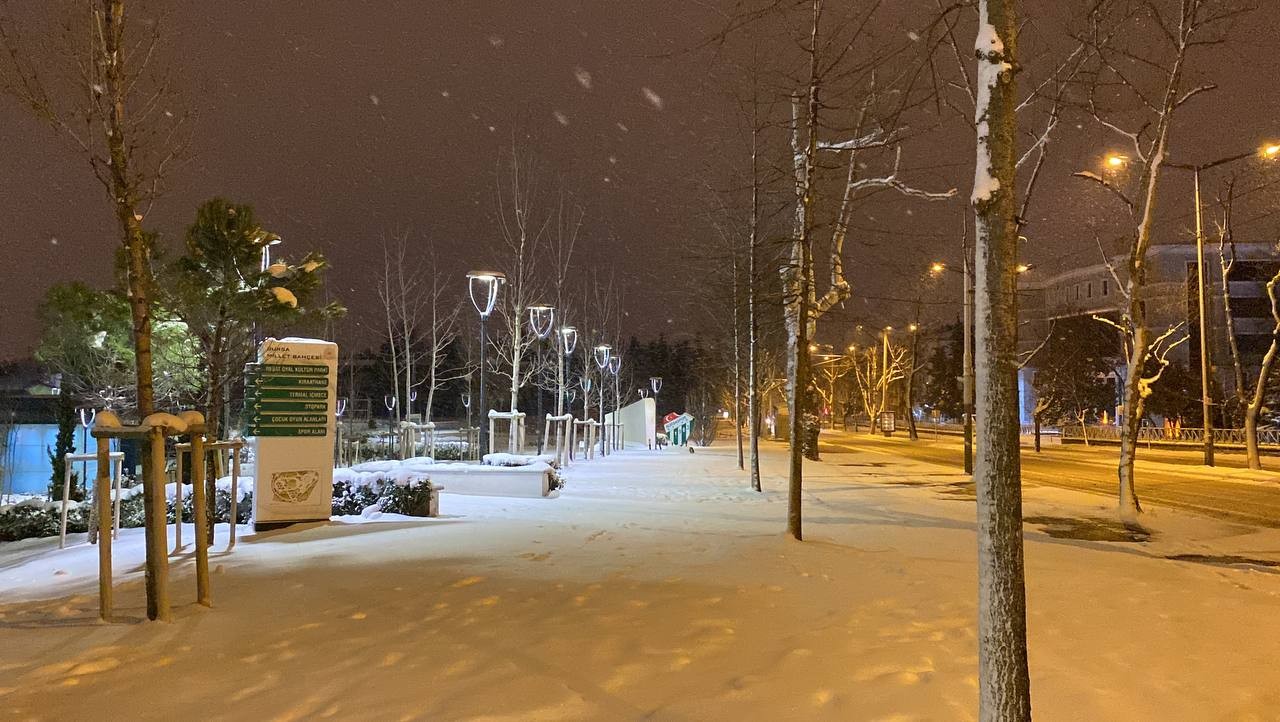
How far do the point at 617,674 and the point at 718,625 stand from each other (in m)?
1.24

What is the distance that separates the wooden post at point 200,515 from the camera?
604 centimetres

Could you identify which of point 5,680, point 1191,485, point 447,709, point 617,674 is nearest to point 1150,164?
point 1191,485

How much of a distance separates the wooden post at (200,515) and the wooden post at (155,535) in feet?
0.74

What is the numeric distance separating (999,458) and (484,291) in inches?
736

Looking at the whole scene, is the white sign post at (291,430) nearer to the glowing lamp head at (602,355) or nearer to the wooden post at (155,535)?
the wooden post at (155,535)

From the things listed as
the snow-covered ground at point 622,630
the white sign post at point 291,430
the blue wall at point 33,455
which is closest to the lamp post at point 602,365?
the blue wall at point 33,455

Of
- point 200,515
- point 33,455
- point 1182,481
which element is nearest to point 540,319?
point 1182,481

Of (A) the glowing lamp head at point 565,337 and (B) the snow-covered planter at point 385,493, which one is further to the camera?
(A) the glowing lamp head at point 565,337

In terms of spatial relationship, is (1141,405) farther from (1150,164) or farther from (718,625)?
(718,625)

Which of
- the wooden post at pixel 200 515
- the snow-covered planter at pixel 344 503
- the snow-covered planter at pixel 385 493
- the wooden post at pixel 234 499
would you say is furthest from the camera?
the snow-covered planter at pixel 385 493

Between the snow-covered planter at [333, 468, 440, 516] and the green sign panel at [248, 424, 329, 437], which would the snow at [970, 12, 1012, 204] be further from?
the snow-covered planter at [333, 468, 440, 516]

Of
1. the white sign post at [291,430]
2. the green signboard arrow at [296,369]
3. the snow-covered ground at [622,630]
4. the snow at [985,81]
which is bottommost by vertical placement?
the snow-covered ground at [622,630]

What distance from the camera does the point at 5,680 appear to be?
4504 mm

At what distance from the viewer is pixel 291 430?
424 inches
